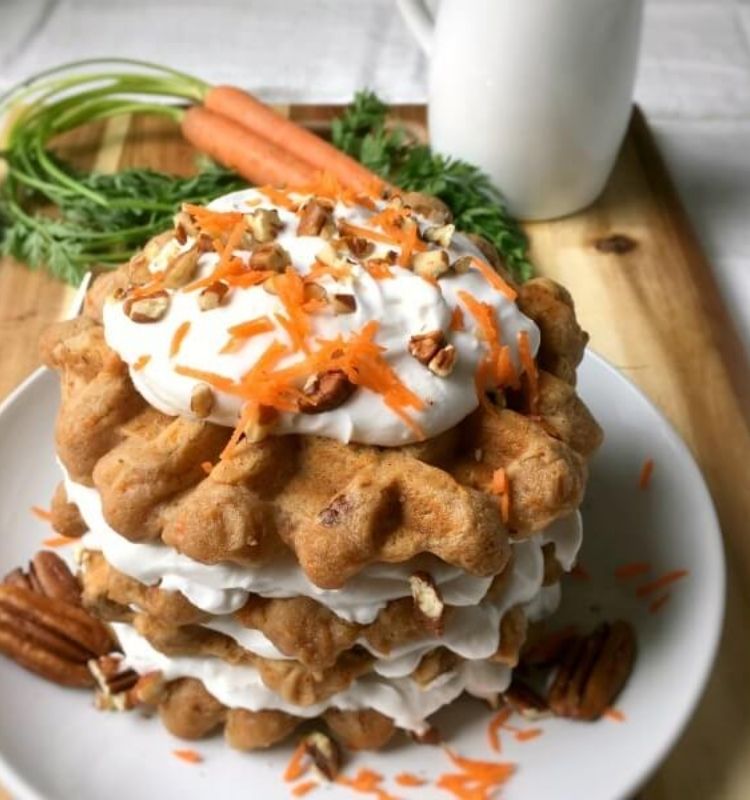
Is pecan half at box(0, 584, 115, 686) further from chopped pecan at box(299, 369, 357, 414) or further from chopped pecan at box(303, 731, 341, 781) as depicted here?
chopped pecan at box(299, 369, 357, 414)

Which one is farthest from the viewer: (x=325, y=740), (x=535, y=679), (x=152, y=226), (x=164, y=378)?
(x=152, y=226)

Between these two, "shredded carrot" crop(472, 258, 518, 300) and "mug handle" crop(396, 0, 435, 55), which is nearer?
"shredded carrot" crop(472, 258, 518, 300)

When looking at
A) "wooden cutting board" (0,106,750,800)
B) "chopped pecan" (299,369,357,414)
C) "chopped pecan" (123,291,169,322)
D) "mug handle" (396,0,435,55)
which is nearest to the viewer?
"chopped pecan" (299,369,357,414)

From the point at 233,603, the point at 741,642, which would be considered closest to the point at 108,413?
the point at 233,603

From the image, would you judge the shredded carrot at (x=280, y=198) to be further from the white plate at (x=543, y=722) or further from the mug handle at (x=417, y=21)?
the mug handle at (x=417, y=21)

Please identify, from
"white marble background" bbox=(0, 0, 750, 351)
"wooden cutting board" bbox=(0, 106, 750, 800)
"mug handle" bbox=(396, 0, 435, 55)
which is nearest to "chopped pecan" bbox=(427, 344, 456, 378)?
"wooden cutting board" bbox=(0, 106, 750, 800)

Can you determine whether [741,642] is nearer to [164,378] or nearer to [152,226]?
[164,378]

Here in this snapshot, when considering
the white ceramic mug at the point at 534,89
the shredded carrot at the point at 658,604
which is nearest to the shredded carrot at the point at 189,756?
the shredded carrot at the point at 658,604
